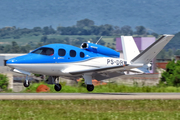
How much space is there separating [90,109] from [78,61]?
10.8 metres

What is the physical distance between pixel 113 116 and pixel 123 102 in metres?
5.03

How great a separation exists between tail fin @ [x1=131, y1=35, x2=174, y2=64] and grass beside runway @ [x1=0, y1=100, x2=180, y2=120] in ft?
20.9

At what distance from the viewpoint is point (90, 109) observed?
17125 millimetres

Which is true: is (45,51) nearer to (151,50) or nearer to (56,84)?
(56,84)

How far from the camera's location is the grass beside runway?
14.8m

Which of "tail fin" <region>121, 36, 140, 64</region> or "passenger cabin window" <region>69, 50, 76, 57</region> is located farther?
"tail fin" <region>121, 36, 140, 64</region>

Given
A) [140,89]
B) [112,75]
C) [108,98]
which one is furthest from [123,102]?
[140,89]

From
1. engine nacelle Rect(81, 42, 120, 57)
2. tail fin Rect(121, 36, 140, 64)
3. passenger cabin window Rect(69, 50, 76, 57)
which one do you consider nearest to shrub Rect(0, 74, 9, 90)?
engine nacelle Rect(81, 42, 120, 57)

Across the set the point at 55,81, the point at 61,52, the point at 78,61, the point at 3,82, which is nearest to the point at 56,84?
the point at 55,81

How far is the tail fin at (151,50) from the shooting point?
1008 inches

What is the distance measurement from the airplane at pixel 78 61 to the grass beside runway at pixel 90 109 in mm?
5981

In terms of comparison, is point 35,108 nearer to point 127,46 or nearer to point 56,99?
point 56,99

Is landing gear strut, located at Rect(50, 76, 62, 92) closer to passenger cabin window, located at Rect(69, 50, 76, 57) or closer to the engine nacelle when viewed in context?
passenger cabin window, located at Rect(69, 50, 76, 57)

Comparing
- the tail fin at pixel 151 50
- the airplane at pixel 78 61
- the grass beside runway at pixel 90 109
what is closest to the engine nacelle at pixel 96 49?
the airplane at pixel 78 61
